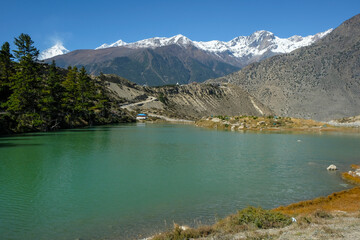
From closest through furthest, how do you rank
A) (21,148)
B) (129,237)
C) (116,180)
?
(129,237)
(116,180)
(21,148)

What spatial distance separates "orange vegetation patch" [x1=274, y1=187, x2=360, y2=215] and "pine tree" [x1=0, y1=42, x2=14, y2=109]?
67.4 metres

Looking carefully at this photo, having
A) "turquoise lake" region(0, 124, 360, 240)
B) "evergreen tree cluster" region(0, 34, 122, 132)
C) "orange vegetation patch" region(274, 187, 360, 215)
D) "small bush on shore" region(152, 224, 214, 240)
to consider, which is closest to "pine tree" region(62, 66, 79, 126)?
"evergreen tree cluster" region(0, 34, 122, 132)

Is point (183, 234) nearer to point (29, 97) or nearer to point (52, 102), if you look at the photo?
point (29, 97)

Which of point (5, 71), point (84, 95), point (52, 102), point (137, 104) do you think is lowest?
point (52, 102)

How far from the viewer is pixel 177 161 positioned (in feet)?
118

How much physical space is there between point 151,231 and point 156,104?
6322 inches

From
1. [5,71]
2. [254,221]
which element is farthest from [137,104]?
[254,221]

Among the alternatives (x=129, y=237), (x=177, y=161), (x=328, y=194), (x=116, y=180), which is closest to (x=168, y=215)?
(x=129, y=237)

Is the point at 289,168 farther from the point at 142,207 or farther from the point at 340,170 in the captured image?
the point at 142,207

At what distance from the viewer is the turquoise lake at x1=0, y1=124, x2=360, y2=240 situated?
52.2 feet

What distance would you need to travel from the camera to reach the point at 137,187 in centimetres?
2358

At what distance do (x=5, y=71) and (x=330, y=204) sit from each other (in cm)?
7570

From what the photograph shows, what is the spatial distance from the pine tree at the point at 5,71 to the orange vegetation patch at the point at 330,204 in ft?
221

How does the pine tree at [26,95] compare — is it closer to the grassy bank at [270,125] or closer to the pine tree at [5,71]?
the pine tree at [5,71]
